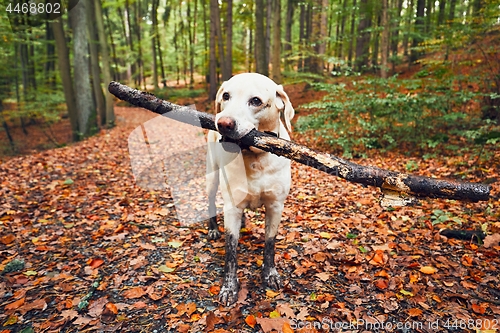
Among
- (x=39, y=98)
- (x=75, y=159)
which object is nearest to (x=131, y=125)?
(x=39, y=98)

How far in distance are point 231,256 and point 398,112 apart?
22.3 feet

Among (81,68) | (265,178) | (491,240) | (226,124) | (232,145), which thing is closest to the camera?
(226,124)

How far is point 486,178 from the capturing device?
5.38 m

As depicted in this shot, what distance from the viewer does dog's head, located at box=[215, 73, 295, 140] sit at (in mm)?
2246

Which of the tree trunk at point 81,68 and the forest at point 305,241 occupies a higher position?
the tree trunk at point 81,68

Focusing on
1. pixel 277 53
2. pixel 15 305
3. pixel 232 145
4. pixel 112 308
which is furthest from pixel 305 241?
pixel 277 53

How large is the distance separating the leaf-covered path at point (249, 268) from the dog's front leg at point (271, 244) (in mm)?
119

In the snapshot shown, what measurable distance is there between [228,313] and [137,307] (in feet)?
2.99

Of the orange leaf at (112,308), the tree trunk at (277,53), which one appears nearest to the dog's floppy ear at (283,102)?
the orange leaf at (112,308)

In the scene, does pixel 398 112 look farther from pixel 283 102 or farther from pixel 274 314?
pixel 274 314

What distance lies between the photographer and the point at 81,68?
12008 mm

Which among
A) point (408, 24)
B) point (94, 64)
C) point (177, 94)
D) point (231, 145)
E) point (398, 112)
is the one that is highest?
point (408, 24)

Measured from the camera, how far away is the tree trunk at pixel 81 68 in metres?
11.8

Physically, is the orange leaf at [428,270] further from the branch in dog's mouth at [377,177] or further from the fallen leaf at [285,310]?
the fallen leaf at [285,310]
